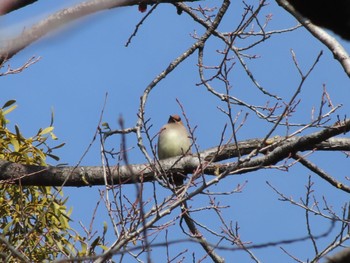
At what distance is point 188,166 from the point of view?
13.0 ft

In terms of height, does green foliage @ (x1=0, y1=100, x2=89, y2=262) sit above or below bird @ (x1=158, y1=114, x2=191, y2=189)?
below

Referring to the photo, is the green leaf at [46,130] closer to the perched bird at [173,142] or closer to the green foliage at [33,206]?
the green foliage at [33,206]

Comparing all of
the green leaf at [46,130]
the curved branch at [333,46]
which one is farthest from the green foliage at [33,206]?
the curved branch at [333,46]

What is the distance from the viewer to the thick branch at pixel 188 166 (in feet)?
11.9

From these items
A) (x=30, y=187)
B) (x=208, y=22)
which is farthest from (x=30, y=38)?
(x=208, y=22)

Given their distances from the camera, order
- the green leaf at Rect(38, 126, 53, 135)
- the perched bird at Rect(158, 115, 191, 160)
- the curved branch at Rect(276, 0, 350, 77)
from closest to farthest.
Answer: the curved branch at Rect(276, 0, 350, 77)
the green leaf at Rect(38, 126, 53, 135)
the perched bird at Rect(158, 115, 191, 160)

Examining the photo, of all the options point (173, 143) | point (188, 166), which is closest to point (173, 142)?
point (173, 143)

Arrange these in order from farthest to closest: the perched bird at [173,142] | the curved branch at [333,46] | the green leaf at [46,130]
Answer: the perched bird at [173,142] → the green leaf at [46,130] → the curved branch at [333,46]

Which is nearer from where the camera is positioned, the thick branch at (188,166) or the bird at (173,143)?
the thick branch at (188,166)

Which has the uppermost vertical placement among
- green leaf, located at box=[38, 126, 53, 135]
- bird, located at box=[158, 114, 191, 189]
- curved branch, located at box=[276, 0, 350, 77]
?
bird, located at box=[158, 114, 191, 189]

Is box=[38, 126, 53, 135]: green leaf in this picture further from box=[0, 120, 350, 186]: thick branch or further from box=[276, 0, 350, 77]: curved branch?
box=[276, 0, 350, 77]: curved branch

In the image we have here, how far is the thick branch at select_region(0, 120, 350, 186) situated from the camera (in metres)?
3.61

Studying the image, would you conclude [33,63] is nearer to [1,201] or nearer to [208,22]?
[1,201]

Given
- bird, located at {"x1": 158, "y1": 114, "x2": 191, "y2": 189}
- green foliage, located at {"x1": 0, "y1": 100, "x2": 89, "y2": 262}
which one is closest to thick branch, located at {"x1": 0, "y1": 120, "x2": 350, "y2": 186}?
green foliage, located at {"x1": 0, "y1": 100, "x2": 89, "y2": 262}
